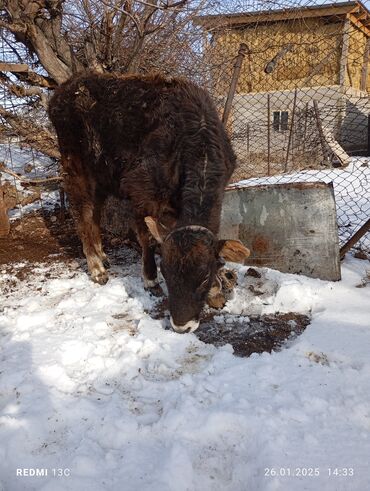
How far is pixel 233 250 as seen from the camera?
3.10 m

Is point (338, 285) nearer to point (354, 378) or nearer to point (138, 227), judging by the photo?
point (354, 378)

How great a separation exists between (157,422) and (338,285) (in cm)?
249

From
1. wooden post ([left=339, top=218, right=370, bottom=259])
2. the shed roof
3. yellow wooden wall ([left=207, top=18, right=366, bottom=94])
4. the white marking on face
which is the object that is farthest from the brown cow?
the shed roof

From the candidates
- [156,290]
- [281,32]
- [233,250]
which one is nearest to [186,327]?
[233,250]

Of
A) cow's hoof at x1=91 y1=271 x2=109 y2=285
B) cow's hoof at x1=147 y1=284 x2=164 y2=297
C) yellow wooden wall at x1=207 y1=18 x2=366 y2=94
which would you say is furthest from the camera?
yellow wooden wall at x1=207 y1=18 x2=366 y2=94

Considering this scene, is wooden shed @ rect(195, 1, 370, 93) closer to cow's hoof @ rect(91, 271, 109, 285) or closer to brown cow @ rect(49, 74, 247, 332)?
brown cow @ rect(49, 74, 247, 332)

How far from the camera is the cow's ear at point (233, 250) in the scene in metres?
3.09

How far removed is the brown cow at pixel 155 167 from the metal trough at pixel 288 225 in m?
0.63

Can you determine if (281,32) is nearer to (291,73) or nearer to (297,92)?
(297,92)

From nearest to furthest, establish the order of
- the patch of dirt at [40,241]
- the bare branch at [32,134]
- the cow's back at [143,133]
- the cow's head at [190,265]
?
1. the cow's head at [190,265]
2. the cow's back at [143,133]
3. the patch of dirt at [40,241]
4. the bare branch at [32,134]

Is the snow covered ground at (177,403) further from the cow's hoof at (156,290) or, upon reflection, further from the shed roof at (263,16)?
the shed roof at (263,16)

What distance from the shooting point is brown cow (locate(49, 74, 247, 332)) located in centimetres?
303

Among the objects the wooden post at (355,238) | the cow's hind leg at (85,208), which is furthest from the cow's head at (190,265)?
the cow's hind leg at (85,208)

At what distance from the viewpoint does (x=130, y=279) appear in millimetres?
4410
